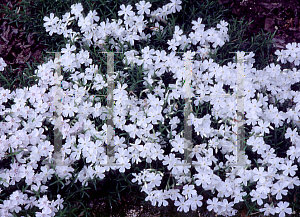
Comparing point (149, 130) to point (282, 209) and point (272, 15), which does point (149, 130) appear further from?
point (272, 15)

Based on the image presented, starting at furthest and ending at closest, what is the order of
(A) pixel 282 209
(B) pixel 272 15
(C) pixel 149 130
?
(B) pixel 272 15, (C) pixel 149 130, (A) pixel 282 209

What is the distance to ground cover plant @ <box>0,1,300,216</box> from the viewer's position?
306 centimetres

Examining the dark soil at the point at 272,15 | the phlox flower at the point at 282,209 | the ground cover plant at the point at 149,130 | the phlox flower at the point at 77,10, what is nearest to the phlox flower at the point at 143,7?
the ground cover plant at the point at 149,130

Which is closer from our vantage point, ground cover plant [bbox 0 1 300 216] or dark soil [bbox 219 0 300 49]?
ground cover plant [bbox 0 1 300 216]

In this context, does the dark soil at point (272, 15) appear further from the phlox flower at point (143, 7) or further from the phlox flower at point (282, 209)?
the phlox flower at point (282, 209)

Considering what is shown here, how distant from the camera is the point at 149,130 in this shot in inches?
128

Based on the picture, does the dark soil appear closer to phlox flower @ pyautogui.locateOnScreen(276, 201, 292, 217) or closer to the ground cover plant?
the ground cover plant

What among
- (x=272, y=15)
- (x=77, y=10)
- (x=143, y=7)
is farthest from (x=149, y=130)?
(x=272, y=15)

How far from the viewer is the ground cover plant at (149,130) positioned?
3.06 meters

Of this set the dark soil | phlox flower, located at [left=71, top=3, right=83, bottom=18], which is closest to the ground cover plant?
phlox flower, located at [left=71, top=3, right=83, bottom=18]

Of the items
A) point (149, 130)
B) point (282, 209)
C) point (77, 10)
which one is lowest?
point (282, 209)

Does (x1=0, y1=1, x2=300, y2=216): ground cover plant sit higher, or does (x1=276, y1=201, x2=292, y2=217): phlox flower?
(x1=0, y1=1, x2=300, y2=216): ground cover plant

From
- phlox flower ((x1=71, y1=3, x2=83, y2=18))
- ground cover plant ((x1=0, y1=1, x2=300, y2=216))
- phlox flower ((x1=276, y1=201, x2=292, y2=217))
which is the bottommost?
phlox flower ((x1=276, y1=201, x2=292, y2=217))

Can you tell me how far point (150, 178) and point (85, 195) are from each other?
0.91 m
